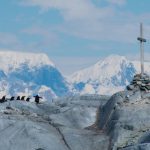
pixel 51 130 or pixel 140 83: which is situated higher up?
pixel 140 83

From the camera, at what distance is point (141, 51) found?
4775cm

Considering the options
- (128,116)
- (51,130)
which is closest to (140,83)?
(128,116)

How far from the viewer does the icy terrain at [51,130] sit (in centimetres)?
3939

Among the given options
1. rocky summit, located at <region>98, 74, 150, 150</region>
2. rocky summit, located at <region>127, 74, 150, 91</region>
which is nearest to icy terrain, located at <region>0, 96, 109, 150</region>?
rocky summit, located at <region>98, 74, 150, 150</region>

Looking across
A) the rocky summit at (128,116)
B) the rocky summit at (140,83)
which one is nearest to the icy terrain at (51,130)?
the rocky summit at (128,116)

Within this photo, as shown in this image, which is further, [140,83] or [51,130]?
[140,83]

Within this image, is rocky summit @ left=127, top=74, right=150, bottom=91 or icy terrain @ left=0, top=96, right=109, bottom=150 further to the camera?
rocky summit @ left=127, top=74, right=150, bottom=91

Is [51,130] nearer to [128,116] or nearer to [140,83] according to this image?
A: [128,116]

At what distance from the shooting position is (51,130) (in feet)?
137

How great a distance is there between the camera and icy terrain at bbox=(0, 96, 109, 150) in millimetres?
39391

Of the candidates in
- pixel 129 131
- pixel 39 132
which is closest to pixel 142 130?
pixel 129 131

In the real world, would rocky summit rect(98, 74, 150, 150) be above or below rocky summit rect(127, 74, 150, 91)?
below

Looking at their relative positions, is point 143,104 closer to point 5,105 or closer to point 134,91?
point 134,91

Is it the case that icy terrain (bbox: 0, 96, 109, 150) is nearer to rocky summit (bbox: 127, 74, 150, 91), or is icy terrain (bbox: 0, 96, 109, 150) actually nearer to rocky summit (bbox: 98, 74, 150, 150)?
rocky summit (bbox: 98, 74, 150, 150)
